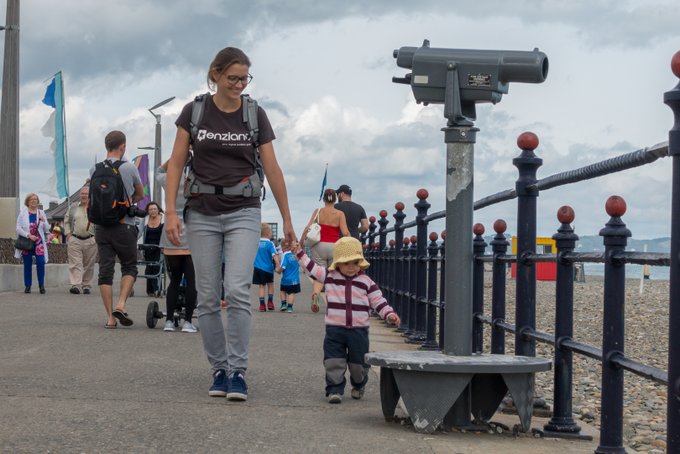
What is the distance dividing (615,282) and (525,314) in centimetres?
142

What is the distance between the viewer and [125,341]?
385 inches

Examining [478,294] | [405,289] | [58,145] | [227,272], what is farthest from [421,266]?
[58,145]

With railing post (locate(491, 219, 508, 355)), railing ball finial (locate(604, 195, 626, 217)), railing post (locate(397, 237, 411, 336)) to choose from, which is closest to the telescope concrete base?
railing ball finial (locate(604, 195, 626, 217))

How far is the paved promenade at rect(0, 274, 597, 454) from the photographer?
5.07 meters

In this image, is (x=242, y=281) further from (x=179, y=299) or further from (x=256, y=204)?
(x=179, y=299)

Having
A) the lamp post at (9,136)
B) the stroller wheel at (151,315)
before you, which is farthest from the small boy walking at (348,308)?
the lamp post at (9,136)

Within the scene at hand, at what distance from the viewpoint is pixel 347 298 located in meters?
6.84

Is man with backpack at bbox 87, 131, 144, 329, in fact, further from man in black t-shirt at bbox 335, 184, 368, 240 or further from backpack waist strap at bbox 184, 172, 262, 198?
man in black t-shirt at bbox 335, 184, 368, 240

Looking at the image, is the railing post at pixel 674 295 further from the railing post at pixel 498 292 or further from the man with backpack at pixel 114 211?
the man with backpack at pixel 114 211

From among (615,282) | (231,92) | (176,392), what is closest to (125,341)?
(176,392)

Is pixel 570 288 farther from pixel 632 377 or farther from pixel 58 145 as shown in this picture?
pixel 58 145

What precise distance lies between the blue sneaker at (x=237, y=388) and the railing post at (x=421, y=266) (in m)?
4.82

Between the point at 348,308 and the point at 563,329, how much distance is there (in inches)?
59.6

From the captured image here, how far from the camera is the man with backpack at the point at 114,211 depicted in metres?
10.7
